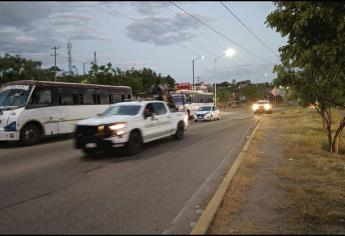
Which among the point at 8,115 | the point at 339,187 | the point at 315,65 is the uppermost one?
the point at 315,65

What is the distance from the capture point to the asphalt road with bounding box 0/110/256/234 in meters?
6.87

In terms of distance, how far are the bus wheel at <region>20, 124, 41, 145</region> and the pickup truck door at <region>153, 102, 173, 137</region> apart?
5.53 metres

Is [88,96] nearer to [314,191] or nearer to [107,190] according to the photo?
[107,190]

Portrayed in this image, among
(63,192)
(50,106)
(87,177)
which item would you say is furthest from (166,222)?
(50,106)

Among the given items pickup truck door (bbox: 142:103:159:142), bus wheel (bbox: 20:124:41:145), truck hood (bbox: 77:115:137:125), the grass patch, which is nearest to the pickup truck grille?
truck hood (bbox: 77:115:137:125)

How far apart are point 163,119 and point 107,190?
8.41 m

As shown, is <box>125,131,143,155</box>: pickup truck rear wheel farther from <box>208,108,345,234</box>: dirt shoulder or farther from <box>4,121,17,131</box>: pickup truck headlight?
<box>4,121,17,131</box>: pickup truck headlight

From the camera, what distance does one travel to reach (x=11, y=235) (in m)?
6.39

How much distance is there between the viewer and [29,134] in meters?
18.8

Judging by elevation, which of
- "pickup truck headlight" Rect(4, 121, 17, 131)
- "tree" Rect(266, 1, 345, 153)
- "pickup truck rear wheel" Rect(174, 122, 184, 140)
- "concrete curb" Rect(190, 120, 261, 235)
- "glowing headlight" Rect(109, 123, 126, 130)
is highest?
"tree" Rect(266, 1, 345, 153)

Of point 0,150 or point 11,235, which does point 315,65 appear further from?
point 0,150

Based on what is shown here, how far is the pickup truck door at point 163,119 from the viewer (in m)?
17.1

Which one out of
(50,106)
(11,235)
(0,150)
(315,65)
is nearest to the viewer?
(11,235)

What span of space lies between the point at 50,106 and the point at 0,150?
331cm
